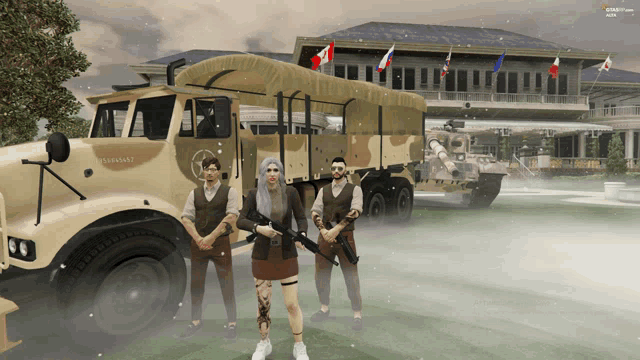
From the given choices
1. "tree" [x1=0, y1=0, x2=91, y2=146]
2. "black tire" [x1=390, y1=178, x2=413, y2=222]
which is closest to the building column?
"black tire" [x1=390, y1=178, x2=413, y2=222]

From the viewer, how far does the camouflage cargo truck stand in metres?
3.68

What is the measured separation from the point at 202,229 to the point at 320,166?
4049mm

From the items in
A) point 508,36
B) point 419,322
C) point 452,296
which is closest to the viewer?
point 419,322

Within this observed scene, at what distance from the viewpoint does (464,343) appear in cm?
410

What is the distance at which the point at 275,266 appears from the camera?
3.51 metres

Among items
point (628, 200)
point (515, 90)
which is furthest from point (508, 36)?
point (628, 200)

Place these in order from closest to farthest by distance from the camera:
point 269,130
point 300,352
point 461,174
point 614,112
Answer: point 300,352, point 461,174, point 269,130, point 614,112

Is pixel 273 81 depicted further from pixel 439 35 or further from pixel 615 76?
pixel 615 76

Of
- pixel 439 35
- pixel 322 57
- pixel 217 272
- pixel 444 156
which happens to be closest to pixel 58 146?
pixel 217 272

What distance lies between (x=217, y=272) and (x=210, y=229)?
0.46m

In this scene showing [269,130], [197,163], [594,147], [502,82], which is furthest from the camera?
[502,82]

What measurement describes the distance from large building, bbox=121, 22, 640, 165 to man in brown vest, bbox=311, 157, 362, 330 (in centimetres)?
2418

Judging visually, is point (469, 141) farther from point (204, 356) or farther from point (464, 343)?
point (204, 356)

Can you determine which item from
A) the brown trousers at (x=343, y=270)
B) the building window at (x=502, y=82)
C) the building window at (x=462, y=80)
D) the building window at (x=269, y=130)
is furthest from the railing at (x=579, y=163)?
the brown trousers at (x=343, y=270)
